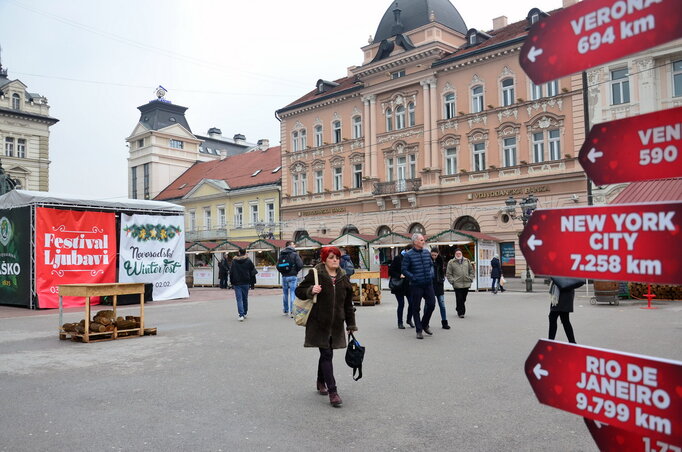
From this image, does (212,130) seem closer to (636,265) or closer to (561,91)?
(561,91)

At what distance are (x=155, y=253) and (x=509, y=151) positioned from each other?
20.9m

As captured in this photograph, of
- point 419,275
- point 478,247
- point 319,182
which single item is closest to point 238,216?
point 319,182

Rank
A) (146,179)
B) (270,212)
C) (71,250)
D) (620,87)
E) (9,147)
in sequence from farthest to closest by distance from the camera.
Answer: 1. (146,179)
2. (9,147)
3. (270,212)
4. (620,87)
5. (71,250)

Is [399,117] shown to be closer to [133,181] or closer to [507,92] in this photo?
[507,92]

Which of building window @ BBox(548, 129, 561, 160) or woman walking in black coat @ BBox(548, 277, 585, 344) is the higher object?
building window @ BBox(548, 129, 561, 160)

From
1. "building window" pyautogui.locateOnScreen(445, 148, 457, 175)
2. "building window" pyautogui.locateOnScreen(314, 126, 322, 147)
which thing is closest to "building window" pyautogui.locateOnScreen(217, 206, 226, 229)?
"building window" pyautogui.locateOnScreen(314, 126, 322, 147)

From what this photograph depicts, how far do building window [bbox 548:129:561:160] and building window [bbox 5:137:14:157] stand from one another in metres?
45.7

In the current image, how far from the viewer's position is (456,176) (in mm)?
35000

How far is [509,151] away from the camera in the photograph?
33.1m

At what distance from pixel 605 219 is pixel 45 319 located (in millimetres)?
16397

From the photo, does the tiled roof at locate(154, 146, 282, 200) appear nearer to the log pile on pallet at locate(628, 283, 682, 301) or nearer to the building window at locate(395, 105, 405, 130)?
the building window at locate(395, 105, 405, 130)

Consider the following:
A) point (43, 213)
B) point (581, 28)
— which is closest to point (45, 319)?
point (43, 213)

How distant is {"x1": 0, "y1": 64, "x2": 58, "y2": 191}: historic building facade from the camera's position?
167ft

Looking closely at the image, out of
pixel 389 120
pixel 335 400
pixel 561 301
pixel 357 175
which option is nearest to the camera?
pixel 335 400
